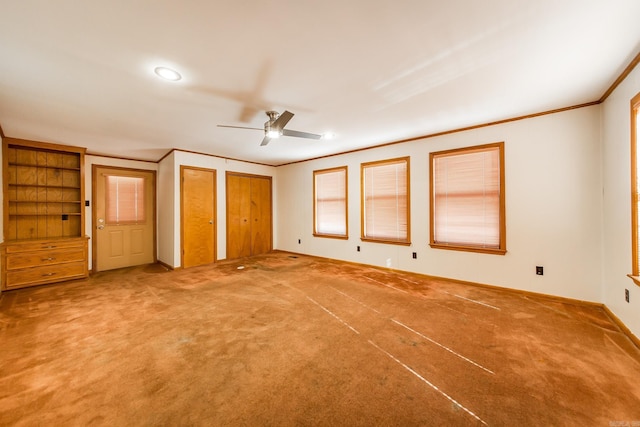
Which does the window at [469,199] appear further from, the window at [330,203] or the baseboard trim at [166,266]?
the baseboard trim at [166,266]

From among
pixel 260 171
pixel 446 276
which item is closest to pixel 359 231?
pixel 446 276

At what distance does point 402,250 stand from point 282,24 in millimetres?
4053

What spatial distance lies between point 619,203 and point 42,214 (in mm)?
8421

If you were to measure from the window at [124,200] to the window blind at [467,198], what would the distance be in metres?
6.36

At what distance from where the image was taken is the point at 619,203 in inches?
104

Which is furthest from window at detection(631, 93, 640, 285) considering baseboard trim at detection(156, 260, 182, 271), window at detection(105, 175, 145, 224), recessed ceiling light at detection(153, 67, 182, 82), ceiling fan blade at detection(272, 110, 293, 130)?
window at detection(105, 175, 145, 224)

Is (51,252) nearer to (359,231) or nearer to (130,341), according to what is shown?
(130,341)

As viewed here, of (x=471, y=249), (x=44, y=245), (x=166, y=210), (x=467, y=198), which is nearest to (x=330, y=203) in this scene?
(x=467, y=198)

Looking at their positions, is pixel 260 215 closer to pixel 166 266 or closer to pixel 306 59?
pixel 166 266

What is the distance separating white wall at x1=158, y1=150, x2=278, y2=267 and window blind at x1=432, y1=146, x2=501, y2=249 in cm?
464

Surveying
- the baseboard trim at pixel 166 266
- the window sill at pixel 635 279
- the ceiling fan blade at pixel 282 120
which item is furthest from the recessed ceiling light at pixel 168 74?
the window sill at pixel 635 279

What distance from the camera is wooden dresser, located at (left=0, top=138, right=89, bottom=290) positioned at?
396 cm

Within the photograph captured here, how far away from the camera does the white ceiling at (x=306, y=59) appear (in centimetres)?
164

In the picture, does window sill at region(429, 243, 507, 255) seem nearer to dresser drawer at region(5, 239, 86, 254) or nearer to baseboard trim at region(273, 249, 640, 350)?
baseboard trim at region(273, 249, 640, 350)
